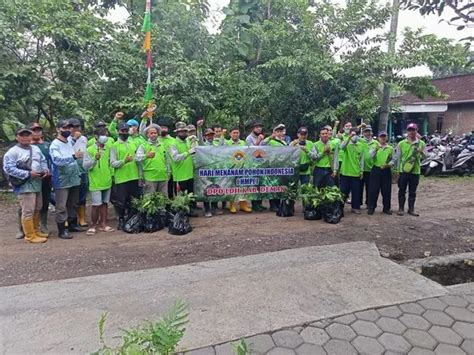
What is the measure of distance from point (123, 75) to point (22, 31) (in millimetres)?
2223

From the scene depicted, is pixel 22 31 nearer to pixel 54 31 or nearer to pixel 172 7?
pixel 54 31

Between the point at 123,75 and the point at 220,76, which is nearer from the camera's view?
the point at 123,75

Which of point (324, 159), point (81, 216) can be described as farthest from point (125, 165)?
point (324, 159)

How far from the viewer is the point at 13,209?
779 cm

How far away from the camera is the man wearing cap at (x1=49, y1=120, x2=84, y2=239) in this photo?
555 centimetres

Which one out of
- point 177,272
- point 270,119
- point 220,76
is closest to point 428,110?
point 270,119

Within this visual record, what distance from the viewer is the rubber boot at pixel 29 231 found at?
545 centimetres

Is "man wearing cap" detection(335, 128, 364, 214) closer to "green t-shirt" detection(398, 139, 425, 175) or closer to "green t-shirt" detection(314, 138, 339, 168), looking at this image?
"green t-shirt" detection(314, 138, 339, 168)

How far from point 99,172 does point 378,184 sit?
5.04m

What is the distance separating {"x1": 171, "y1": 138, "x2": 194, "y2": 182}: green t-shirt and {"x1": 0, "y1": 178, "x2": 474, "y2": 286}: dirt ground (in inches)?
32.2

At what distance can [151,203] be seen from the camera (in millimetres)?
6012

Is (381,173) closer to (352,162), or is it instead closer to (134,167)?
(352,162)

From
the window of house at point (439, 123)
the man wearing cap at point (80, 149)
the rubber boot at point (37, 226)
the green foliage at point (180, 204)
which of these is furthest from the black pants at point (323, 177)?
the window of house at point (439, 123)

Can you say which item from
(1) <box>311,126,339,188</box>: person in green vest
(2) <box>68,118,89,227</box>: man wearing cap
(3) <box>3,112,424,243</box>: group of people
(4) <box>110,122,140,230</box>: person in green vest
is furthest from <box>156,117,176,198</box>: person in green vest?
(1) <box>311,126,339,188</box>: person in green vest
